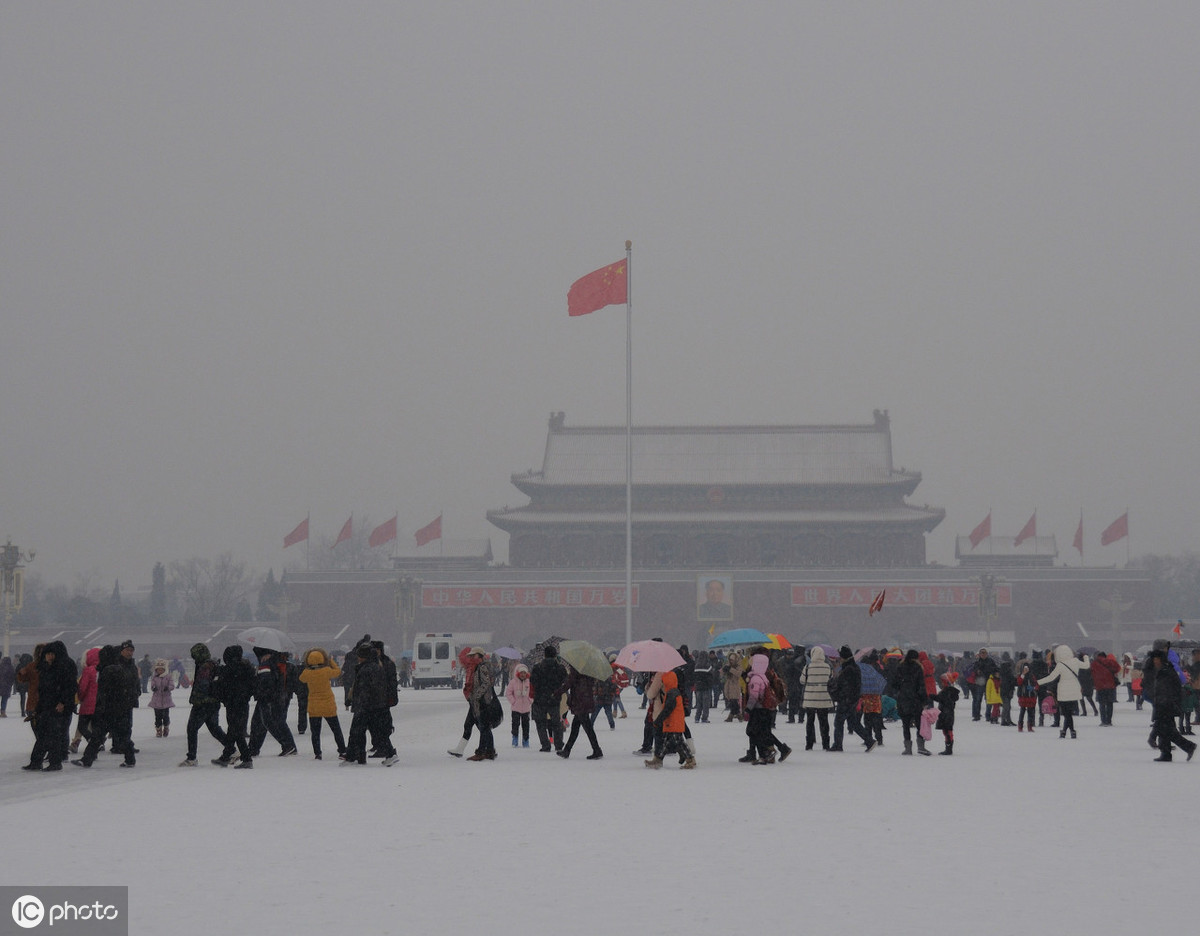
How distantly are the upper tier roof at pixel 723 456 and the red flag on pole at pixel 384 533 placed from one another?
272 inches

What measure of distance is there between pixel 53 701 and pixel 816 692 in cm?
836

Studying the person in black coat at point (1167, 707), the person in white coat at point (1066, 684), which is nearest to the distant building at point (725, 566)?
the person in white coat at point (1066, 684)

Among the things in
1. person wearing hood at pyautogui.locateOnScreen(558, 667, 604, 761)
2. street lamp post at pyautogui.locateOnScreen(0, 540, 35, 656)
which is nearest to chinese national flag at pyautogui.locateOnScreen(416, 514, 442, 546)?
street lamp post at pyautogui.locateOnScreen(0, 540, 35, 656)

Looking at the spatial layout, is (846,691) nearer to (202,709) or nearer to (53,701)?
(202,709)

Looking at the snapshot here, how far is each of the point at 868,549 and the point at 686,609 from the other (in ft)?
30.8

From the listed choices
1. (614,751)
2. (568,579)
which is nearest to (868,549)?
(568,579)

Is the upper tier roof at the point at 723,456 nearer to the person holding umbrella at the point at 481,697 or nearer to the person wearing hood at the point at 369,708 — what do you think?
the person holding umbrella at the point at 481,697

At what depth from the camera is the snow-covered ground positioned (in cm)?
689

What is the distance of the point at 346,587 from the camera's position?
67875 mm

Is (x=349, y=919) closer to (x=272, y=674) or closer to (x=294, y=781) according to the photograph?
(x=294, y=781)

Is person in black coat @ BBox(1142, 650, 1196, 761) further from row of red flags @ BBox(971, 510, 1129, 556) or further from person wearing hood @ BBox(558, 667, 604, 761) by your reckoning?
row of red flags @ BBox(971, 510, 1129, 556)

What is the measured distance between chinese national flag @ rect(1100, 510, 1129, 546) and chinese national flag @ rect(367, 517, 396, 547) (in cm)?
3288

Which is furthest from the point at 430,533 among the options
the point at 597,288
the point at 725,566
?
the point at 597,288

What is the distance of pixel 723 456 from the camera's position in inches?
2832
